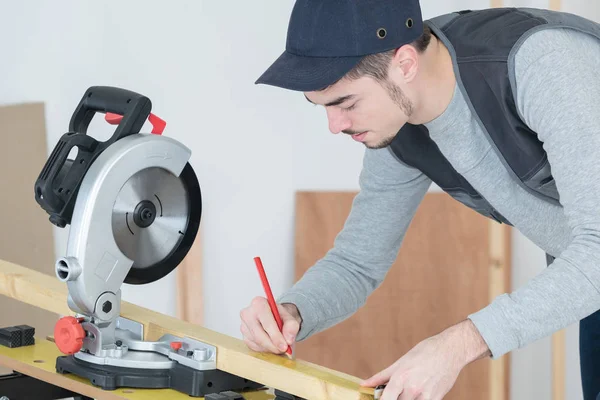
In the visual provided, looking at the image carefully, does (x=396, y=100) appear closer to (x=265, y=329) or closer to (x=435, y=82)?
(x=435, y=82)

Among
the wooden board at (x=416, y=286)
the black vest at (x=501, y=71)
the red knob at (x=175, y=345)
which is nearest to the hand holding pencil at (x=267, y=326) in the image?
the red knob at (x=175, y=345)

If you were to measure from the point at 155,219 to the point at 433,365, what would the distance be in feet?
1.73

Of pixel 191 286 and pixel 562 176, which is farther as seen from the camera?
pixel 191 286

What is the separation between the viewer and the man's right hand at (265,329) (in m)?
1.52

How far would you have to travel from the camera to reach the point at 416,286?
3.44 m

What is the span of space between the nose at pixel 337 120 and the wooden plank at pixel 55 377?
0.45 m

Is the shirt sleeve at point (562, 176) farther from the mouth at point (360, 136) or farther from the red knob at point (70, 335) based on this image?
the red knob at point (70, 335)

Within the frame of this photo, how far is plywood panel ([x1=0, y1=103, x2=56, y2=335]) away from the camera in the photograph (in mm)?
2715

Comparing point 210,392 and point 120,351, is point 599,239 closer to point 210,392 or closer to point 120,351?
point 210,392

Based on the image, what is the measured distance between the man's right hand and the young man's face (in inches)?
13.0

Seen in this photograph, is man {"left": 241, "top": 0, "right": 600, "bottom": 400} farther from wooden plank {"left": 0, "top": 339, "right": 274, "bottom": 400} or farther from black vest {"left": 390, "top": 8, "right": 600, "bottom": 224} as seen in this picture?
wooden plank {"left": 0, "top": 339, "right": 274, "bottom": 400}

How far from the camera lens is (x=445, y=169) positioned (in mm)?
1775

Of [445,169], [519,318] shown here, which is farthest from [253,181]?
[519,318]

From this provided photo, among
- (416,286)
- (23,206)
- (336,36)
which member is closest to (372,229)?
(336,36)
